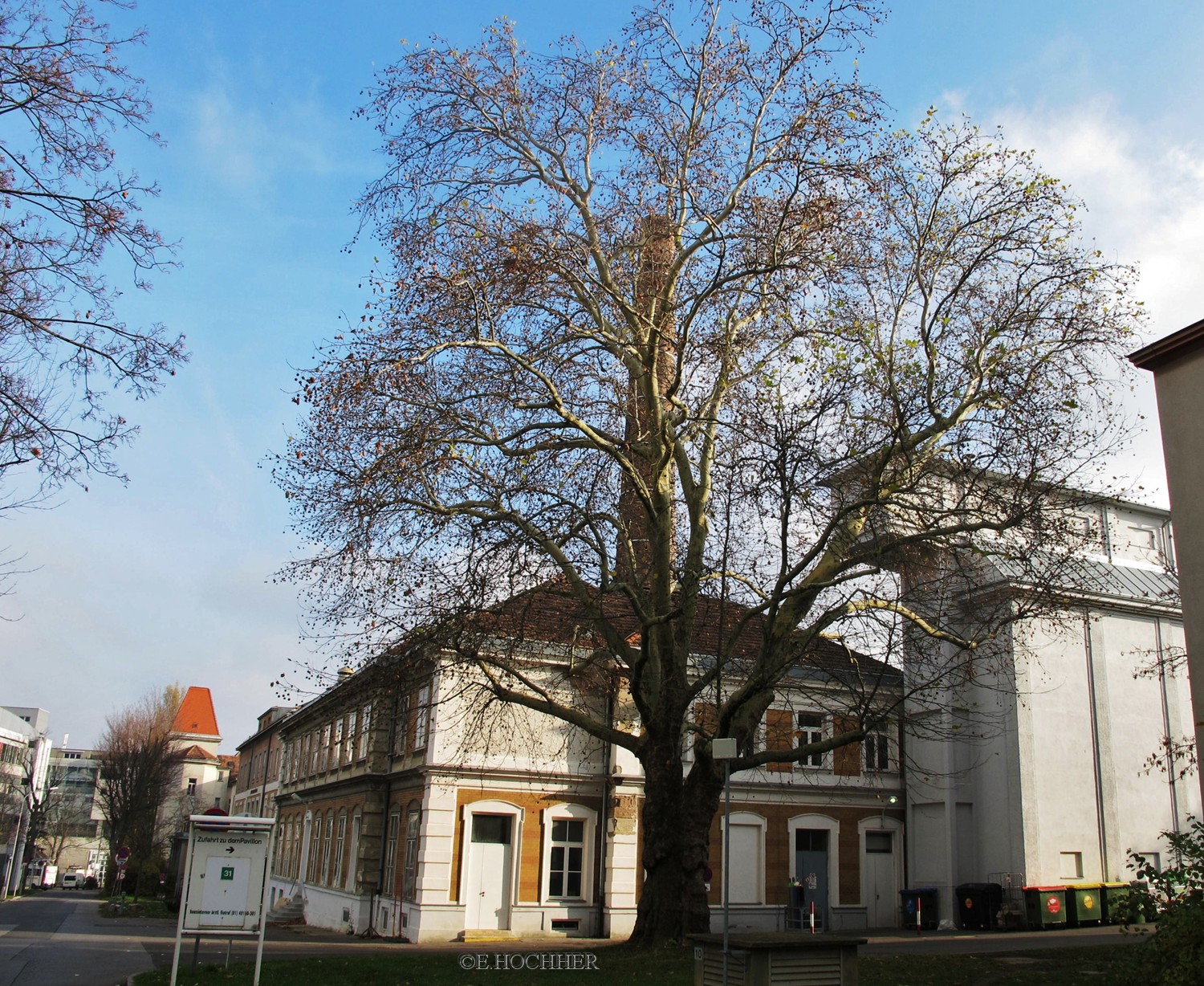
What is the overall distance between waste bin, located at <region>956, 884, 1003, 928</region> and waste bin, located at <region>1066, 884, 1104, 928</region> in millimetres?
1759

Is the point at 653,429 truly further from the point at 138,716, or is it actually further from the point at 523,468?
the point at 138,716

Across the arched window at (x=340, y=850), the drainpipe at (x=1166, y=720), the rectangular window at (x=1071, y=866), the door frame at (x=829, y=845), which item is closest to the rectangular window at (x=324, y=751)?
the arched window at (x=340, y=850)

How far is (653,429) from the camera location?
722 inches

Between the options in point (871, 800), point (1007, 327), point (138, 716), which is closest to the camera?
point (1007, 327)

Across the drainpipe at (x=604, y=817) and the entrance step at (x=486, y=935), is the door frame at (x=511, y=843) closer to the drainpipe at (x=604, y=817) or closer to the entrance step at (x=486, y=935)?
the entrance step at (x=486, y=935)

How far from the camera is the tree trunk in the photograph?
17.3 m

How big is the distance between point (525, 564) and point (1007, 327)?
29.0 feet

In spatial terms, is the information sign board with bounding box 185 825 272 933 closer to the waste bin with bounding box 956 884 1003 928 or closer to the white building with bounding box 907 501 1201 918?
the white building with bounding box 907 501 1201 918

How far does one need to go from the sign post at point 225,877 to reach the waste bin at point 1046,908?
22.1 metres

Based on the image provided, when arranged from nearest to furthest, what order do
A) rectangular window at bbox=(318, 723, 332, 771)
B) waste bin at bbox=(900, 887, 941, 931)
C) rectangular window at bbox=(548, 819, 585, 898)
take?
rectangular window at bbox=(548, 819, 585, 898) → waste bin at bbox=(900, 887, 941, 931) → rectangular window at bbox=(318, 723, 332, 771)

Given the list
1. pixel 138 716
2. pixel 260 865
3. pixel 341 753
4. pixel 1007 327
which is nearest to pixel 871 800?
pixel 341 753

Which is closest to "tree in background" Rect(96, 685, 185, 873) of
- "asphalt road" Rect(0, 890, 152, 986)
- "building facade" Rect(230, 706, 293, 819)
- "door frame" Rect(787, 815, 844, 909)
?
"building facade" Rect(230, 706, 293, 819)

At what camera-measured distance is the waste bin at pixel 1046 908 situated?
89.9ft

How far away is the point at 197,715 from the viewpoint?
118062 mm
